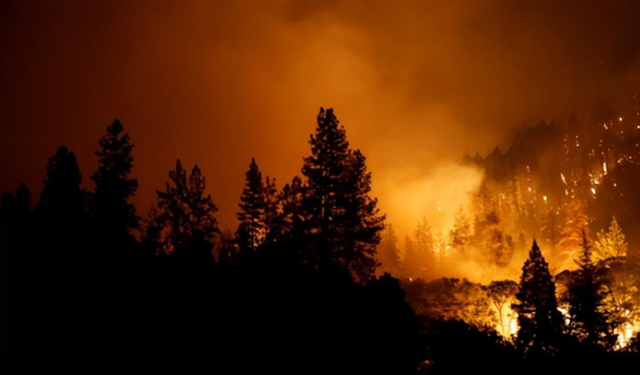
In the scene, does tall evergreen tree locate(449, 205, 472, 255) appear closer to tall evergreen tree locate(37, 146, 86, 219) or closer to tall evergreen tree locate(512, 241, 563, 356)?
tall evergreen tree locate(512, 241, 563, 356)

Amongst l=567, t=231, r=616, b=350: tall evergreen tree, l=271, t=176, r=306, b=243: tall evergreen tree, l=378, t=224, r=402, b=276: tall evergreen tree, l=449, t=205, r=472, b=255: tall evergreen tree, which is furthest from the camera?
l=378, t=224, r=402, b=276: tall evergreen tree

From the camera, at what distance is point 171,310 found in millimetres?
18562

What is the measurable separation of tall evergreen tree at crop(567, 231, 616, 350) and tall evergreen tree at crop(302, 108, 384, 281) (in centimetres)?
1592

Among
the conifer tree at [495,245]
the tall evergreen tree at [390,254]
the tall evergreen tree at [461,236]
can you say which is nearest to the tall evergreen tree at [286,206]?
the conifer tree at [495,245]

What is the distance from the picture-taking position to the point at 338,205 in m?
37.5

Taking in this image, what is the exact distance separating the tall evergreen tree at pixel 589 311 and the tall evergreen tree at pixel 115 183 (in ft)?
114

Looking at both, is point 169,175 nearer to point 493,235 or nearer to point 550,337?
point 550,337

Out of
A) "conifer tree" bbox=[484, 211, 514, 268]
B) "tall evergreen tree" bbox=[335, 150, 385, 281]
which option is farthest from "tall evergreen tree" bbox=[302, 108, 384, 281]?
"conifer tree" bbox=[484, 211, 514, 268]

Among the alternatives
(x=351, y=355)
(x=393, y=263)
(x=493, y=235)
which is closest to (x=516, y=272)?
(x=493, y=235)

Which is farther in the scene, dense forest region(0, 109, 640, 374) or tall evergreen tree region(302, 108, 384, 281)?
tall evergreen tree region(302, 108, 384, 281)

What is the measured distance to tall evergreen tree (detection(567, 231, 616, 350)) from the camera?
90.8ft

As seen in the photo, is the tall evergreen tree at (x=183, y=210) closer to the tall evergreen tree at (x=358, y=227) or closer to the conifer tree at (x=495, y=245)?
the tall evergreen tree at (x=358, y=227)

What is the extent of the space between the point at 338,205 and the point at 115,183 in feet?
65.6

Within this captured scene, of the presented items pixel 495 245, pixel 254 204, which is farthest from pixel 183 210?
pixel 495 245
